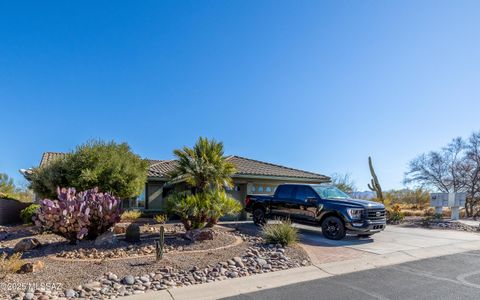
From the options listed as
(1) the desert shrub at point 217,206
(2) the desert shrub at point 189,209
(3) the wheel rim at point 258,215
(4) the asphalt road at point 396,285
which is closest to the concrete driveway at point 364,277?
(4) the asphalt road at point 396,285

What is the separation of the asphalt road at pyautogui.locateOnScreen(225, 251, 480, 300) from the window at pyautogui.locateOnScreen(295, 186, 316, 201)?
16.1 feet

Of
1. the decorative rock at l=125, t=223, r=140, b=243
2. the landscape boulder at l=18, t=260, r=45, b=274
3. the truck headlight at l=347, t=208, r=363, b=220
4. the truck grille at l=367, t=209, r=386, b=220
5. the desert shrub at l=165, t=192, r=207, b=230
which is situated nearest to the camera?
the landscape boulder at l=18, t=260, r=45, b=274

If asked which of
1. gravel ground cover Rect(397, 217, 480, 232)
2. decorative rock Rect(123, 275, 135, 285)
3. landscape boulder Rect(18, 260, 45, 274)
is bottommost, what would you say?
gravel ground cover Rect(397, 217, 480, 232)

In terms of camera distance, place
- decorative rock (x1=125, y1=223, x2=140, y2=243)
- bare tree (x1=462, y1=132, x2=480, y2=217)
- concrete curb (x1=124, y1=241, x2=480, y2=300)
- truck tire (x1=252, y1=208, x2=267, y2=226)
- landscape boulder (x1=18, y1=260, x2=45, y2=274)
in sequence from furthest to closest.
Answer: bare tree (x1=462, y1=132, x2=480, y2=217) < truck tire (x1=252, y1=208, x2=267, y2=226) < decorative rock (x1=125, y1=223, x2=140, y2=243) < landscape boulder (x1=18, y1=260, x2=45, y2=274) < concrete curb (x1=124, y1=241, x2=480, y2=300)

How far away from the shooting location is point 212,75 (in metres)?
16.2

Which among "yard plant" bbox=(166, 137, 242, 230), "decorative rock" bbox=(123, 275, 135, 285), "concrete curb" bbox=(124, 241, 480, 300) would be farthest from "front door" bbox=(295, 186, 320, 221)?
"decorative rock" bbox=(123, 275, 135, 285)

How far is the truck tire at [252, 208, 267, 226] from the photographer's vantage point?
14.0 meters

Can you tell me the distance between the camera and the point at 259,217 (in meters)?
14.2

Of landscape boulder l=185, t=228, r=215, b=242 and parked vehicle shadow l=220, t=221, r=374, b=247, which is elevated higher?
landscape boulder l=185, t=228, r=215, b=242

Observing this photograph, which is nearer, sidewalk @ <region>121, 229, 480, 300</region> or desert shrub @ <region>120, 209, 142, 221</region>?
sidewalk @ <region>121, 229, 480, 300</region>

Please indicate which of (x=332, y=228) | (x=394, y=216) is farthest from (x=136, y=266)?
(x=394, y=216)

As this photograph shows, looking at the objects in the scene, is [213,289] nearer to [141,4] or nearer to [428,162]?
[141,4]

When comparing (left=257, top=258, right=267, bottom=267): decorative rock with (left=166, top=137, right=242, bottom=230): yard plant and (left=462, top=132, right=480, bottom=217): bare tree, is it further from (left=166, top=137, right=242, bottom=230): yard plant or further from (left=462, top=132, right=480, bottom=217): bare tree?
(left=462, top=132, right=480, bottom=217): bare tree

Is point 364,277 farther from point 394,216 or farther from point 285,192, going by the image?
point 394,216
